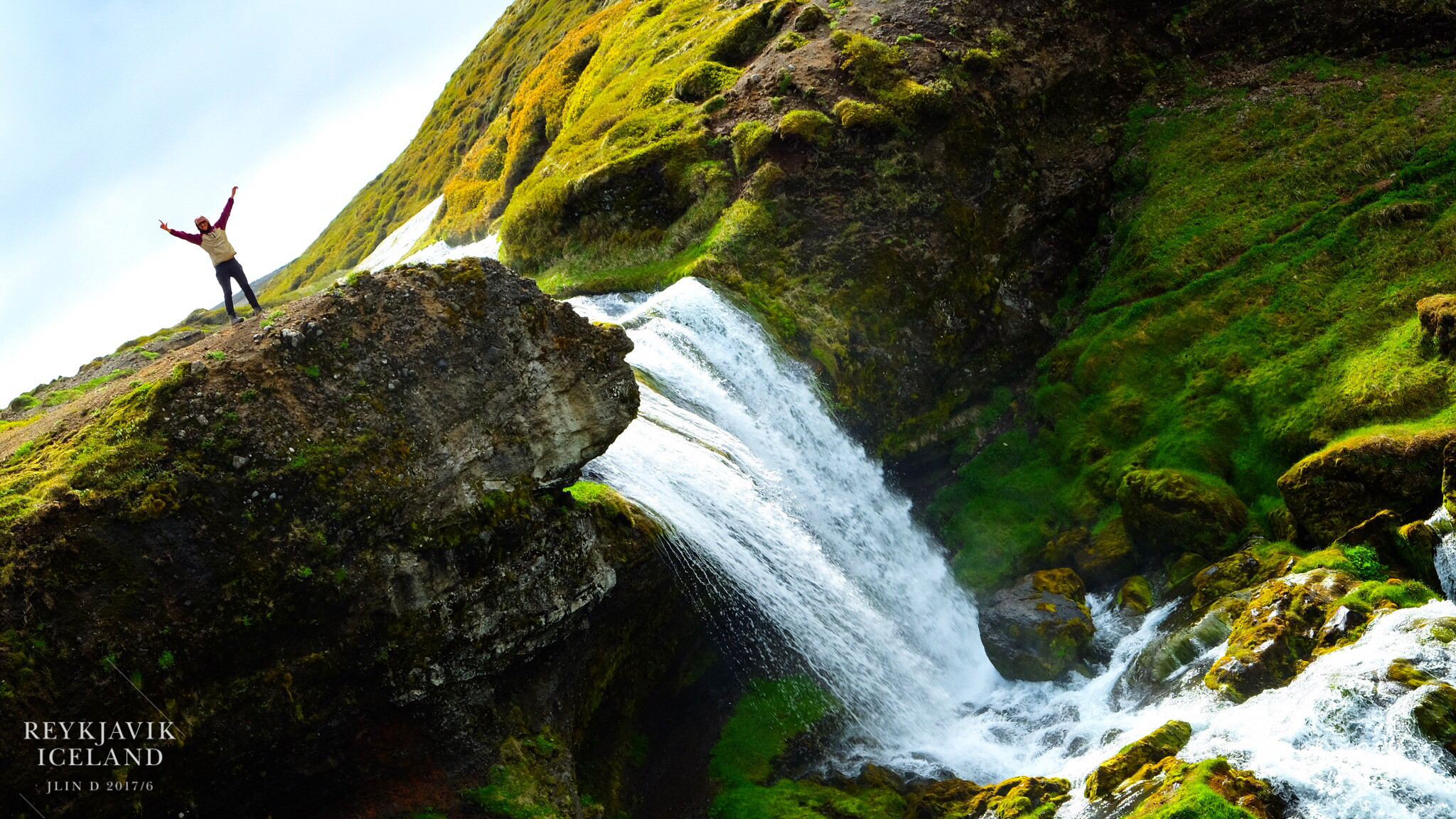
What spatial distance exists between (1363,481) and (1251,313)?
8.06 m

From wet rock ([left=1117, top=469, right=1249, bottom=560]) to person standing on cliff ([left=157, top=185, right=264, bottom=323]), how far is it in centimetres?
1916

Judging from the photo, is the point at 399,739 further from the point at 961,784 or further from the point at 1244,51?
the point at 1244,51

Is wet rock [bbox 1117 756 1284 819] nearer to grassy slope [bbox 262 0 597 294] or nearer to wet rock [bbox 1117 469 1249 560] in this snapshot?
wet rock [bbox 1117 469 1249 560]

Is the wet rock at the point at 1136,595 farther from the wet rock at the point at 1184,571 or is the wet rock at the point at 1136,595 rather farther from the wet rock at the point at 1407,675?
the wet rock at the point at 1407,675

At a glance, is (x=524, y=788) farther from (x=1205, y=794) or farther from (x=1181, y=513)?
(x=1181, y=513)

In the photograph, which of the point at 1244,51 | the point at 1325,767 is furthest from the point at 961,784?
the point at 1244,51

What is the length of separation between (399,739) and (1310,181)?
28.6 m

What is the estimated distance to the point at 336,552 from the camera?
1135cm

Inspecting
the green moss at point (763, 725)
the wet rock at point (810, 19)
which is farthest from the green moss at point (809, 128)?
the green moss at point (763, 725)

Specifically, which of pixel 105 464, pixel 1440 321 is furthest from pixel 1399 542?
pixel 105 464

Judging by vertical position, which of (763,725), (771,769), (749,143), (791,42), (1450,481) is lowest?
(1450,481)

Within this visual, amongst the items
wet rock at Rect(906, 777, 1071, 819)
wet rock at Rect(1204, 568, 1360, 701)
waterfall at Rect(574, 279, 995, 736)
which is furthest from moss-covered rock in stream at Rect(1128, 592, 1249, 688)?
waterfall at Rect(574, 279, 995, 736)

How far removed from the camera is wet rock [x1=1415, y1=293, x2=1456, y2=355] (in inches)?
729

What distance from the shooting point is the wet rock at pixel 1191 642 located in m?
16.2
